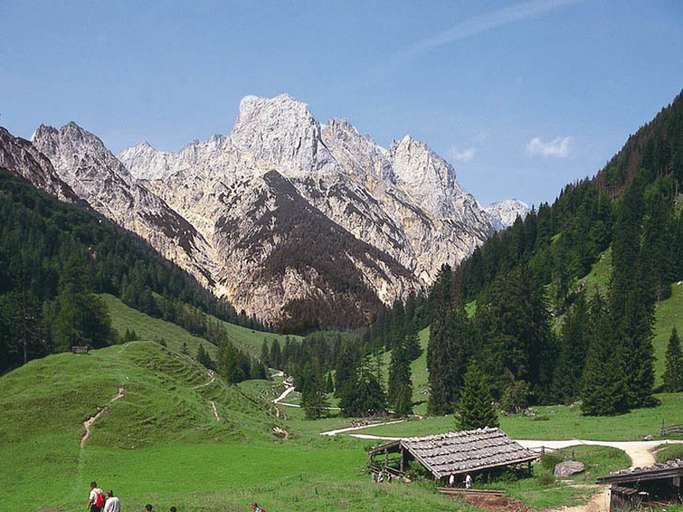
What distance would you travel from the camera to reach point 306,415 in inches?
4382

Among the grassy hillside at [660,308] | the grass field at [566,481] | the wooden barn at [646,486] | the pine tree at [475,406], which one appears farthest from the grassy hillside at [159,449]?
the grassy hillside at [660,308]

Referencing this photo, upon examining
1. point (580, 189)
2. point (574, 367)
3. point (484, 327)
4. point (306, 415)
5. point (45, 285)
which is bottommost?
point (306, 415)

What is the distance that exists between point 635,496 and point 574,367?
206ft

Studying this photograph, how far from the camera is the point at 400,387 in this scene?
10881 cm

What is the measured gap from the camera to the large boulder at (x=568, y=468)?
42062 mm

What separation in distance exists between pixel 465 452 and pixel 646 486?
1335 cm

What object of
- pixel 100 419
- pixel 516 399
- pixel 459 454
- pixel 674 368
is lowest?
pixel 459 454

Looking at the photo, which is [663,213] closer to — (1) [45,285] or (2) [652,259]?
(2) [652,259]

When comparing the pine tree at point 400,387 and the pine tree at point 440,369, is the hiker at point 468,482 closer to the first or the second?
the pine tree at point 440,369

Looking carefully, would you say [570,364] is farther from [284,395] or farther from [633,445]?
[284,395]

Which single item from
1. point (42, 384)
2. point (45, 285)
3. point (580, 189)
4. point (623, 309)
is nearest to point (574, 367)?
point (623, 309)

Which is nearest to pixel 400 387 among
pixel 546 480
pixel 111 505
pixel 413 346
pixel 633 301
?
pixel 413 346

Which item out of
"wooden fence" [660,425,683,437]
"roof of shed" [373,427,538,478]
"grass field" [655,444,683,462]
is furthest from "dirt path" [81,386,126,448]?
"wooden fence" [660,425,683,437]

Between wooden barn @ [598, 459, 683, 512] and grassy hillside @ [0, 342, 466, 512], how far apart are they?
8528mm
